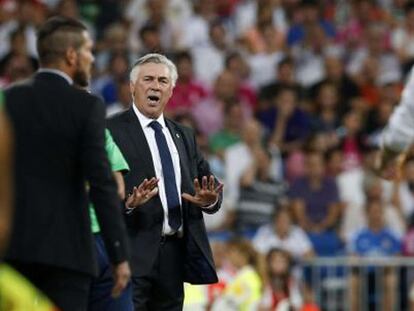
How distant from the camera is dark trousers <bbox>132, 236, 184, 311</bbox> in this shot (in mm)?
10102

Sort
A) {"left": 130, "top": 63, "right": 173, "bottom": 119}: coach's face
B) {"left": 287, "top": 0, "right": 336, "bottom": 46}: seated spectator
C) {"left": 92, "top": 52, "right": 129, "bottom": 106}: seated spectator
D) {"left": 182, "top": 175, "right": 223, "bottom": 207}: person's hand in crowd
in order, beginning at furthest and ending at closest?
{"left": 287, "top": 0, "right": 336, "bottom": 46}: seated spectator < {"left": 92, "top": 52, "right": 129, "bottom": 106}: seated spectator < {"left": 130, "top": 63, "right": 173, "bottom": 119}: coach's face < {"left": 182, "top": 175, "right": 223, "bottom": 207}: person's hand in crowd

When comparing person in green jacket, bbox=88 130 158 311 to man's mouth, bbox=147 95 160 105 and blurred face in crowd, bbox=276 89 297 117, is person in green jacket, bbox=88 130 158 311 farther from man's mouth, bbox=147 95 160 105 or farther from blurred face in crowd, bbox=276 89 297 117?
blurred face in crowd, bbox=276 89 297 117

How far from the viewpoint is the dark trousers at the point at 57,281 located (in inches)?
312

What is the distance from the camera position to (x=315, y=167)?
1722 centimetres

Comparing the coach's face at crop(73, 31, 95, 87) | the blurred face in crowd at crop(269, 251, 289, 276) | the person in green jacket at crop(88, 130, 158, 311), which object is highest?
the coach's face at crop(73, 31, 95, 87)

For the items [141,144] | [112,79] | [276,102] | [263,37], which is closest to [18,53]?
[112,79]

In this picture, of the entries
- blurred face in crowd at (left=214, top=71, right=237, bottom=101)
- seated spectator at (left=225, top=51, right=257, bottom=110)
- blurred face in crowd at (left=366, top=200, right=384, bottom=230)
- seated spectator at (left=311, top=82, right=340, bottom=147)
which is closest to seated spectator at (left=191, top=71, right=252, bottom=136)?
blurred face in crowd at (left=214, top=71, right=237, bottom=101)

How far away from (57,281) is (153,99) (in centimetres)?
250

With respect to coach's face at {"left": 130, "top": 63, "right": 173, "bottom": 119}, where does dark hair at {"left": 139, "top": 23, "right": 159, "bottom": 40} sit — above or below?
above

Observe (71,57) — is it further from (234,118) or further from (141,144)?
(234,118)

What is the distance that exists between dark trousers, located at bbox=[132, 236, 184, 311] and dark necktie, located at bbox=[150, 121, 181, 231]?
5.7 inches

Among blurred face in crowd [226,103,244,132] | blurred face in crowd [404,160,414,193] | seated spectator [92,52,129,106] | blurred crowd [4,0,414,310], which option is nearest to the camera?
blurred crowd [4,0,414,310]

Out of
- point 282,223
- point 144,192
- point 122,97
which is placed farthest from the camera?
point 122,97

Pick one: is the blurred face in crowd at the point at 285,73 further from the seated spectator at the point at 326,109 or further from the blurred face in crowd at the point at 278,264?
the blurred face in crowd at the point at 278,264
